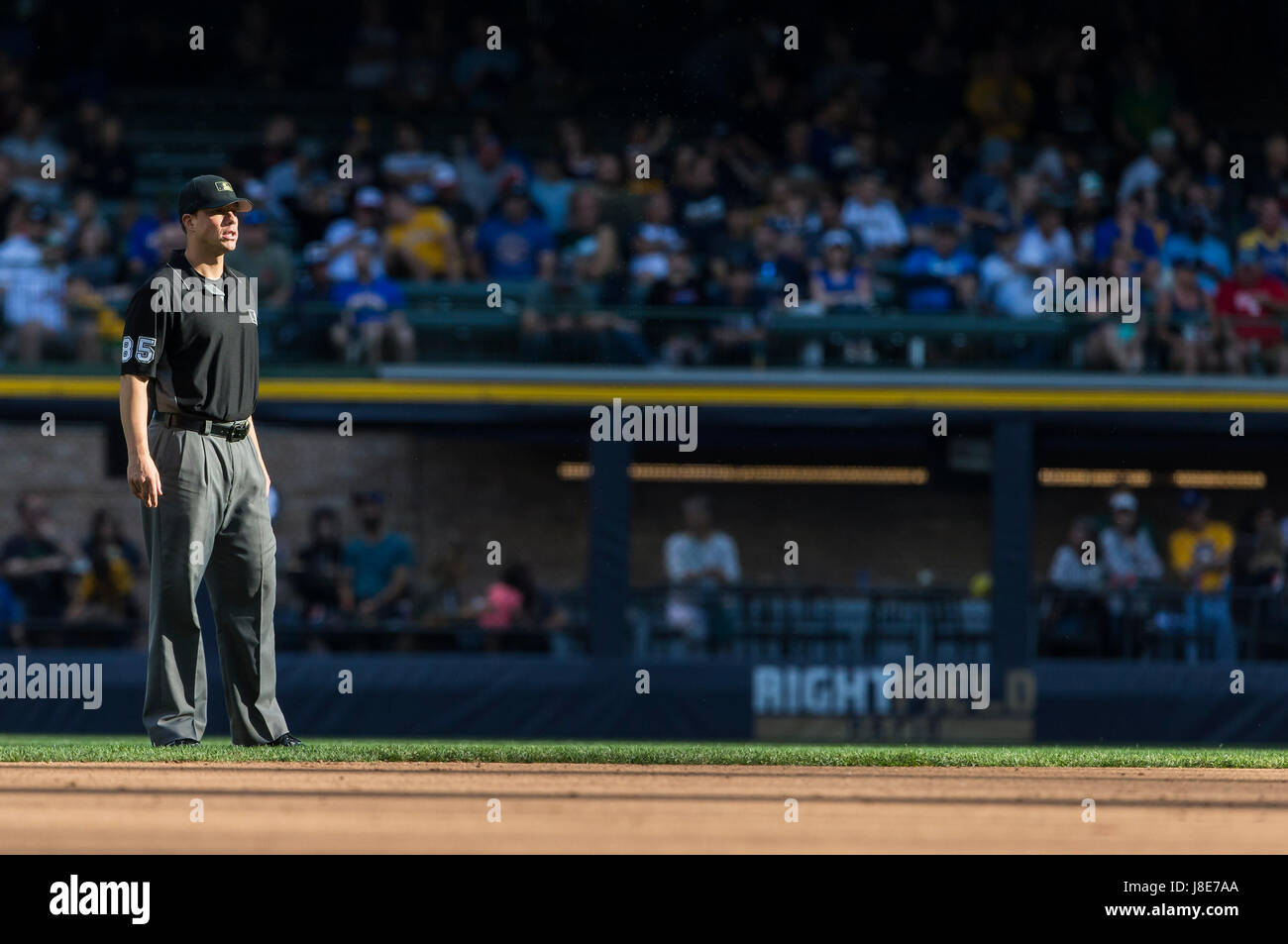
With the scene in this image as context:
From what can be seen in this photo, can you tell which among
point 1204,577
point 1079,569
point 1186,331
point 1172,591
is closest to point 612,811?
point 1172,591

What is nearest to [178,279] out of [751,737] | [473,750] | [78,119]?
[473,750]

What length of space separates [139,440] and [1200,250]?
11.7 m

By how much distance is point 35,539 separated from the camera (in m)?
14.6

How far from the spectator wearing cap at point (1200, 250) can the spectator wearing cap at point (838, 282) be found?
2.62m

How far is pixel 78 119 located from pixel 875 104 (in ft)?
25.7

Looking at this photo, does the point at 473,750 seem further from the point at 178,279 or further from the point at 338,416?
the point at 338,416

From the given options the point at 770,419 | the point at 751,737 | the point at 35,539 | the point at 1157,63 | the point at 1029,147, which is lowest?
the point at 751,737

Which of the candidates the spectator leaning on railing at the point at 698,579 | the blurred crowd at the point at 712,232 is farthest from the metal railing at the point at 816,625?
the blurred crowd at the point at 712,232

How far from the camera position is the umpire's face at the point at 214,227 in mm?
5445

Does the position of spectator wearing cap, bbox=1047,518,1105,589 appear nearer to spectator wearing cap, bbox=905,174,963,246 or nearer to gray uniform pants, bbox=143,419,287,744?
spectator wearing cap, bbox=905,174,963,246

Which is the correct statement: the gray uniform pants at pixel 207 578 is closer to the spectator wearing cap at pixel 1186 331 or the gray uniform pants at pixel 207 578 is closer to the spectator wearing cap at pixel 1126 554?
the spectator wearing cap at pixel 1126 554

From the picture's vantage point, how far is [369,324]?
14664 mm

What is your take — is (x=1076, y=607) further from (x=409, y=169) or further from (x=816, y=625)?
(x=409, y=169)

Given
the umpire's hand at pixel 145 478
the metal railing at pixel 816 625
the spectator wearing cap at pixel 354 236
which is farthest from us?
the spectator wearing cap at pixel 354 236
